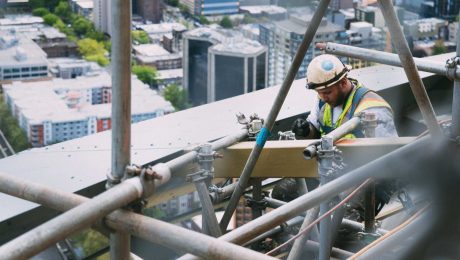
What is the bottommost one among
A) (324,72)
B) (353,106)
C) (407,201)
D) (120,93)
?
(407,201)

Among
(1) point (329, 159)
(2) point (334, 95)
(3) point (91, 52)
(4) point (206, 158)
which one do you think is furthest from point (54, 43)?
(1) point (329, 159)

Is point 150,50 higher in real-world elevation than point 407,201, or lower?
lower

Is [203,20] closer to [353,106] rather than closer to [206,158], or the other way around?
[353,106]

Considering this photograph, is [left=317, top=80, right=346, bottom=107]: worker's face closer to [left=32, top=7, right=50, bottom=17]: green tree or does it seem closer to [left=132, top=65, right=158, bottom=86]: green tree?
[left=32, top=7, right=50, bottom=17]: green tree

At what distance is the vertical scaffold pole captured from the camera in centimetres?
152

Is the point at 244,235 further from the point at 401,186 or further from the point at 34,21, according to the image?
the point at 34,21

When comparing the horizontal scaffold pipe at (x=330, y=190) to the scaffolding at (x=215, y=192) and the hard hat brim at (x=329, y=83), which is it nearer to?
the scaffolding at (x=215, y=192)

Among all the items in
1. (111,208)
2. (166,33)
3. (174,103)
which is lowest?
(174,103)

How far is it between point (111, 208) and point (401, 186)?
4.23 feet

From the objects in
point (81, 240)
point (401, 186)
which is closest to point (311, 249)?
point (401, 186)

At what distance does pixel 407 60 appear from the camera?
213cm

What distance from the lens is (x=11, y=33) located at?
482 inches

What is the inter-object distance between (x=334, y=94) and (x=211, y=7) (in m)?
12.6

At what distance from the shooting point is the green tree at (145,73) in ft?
53.7
